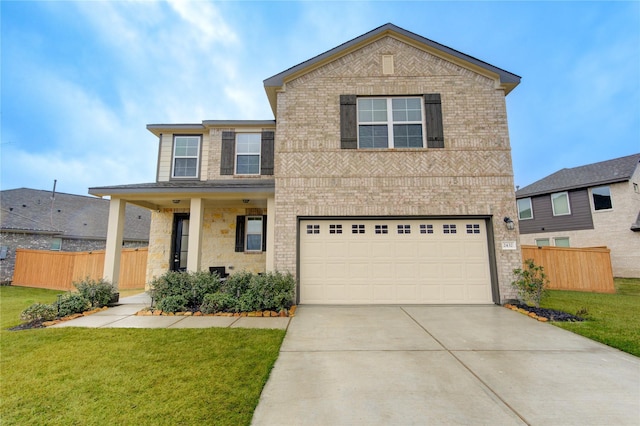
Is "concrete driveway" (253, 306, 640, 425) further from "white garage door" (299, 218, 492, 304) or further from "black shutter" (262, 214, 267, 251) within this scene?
"black shutter" (262, 214, 267, 251)

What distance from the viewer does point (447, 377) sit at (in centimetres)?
330

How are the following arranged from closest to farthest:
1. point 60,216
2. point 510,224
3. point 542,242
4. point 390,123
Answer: point 510,224, point 390,123, point 60,216, point 542,242

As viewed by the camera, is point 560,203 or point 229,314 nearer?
point 229,314

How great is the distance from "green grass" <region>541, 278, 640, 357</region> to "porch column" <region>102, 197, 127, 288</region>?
10.6 meters

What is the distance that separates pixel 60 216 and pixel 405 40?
773 inches

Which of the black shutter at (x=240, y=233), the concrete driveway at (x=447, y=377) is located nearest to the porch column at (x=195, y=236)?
the black shutter at (x=240, y=233)

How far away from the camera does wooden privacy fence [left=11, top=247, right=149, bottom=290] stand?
36.8 ft

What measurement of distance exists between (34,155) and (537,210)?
70619mm

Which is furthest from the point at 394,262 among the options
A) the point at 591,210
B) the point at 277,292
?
the point at 591,210

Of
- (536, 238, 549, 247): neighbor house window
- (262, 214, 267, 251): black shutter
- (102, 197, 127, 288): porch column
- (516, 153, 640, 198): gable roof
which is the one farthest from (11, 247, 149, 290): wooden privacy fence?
(516, 153, 640, 198): gable roof

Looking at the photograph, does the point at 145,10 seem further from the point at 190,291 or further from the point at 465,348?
the point at 465,348

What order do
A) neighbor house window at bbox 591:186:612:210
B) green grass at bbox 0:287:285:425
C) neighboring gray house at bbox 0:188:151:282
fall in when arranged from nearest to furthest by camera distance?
green grass at bbox 0:287:285:425, neighboring gray house at bbox 0:188:151:282, neighbor house window at bbox 591:186:612:210

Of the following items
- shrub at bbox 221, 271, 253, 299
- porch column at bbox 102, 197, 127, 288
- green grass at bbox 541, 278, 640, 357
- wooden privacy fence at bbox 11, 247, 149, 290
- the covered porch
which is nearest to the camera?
green grass at bbox 541, 278, 640, 357

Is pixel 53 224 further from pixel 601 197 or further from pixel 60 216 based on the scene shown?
pixel 601 197
